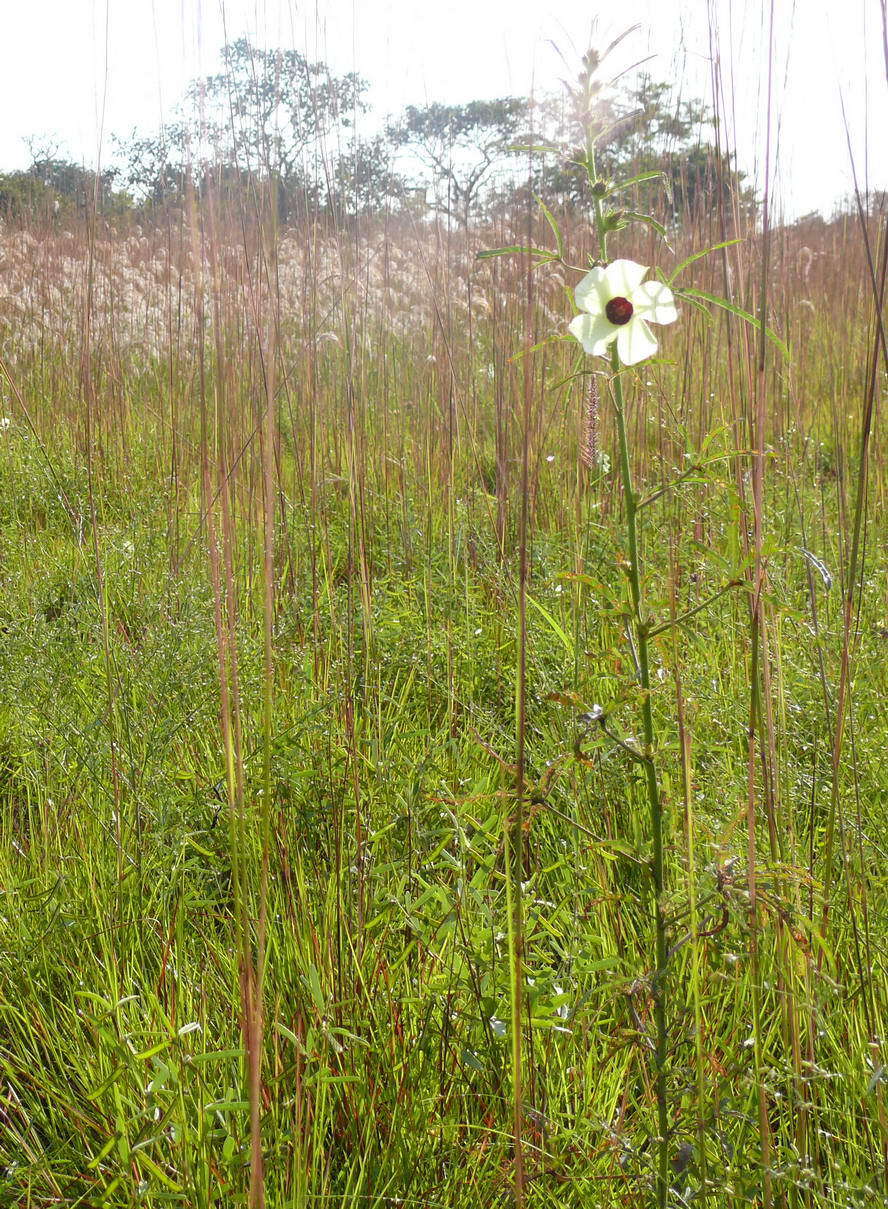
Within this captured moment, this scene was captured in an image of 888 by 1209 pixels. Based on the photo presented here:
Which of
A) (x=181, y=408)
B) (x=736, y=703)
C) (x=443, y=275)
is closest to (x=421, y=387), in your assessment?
(x=443, y=275)

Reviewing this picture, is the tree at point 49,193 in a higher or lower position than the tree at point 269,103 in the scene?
higher

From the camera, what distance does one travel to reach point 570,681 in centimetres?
161

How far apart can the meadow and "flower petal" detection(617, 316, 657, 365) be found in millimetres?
21

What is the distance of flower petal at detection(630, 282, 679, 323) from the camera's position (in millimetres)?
716

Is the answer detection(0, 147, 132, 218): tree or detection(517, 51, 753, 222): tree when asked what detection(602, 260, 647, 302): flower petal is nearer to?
detection(517, 51, 753, 222): tree

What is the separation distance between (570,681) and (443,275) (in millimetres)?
1325

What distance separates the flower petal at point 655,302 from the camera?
28.2 inches

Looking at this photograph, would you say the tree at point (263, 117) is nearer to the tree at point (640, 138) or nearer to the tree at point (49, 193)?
the tree at point (640, 138)

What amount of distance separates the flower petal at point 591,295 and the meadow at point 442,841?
35 mm

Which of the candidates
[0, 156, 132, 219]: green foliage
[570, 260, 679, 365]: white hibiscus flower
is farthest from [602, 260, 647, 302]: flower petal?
[0, 156, 132, 219]: green foliage

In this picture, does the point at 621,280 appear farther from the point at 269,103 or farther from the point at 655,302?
the point at 269,103

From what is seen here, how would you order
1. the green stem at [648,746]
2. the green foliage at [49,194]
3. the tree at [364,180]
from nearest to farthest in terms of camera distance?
the green stem at [648,746], the tree at [364,180], the green foliage at [49,194]

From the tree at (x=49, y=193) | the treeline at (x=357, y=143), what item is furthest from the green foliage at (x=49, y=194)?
the treeline at (x=357, y=143)

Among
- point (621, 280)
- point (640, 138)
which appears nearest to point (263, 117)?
point (621, 280)
